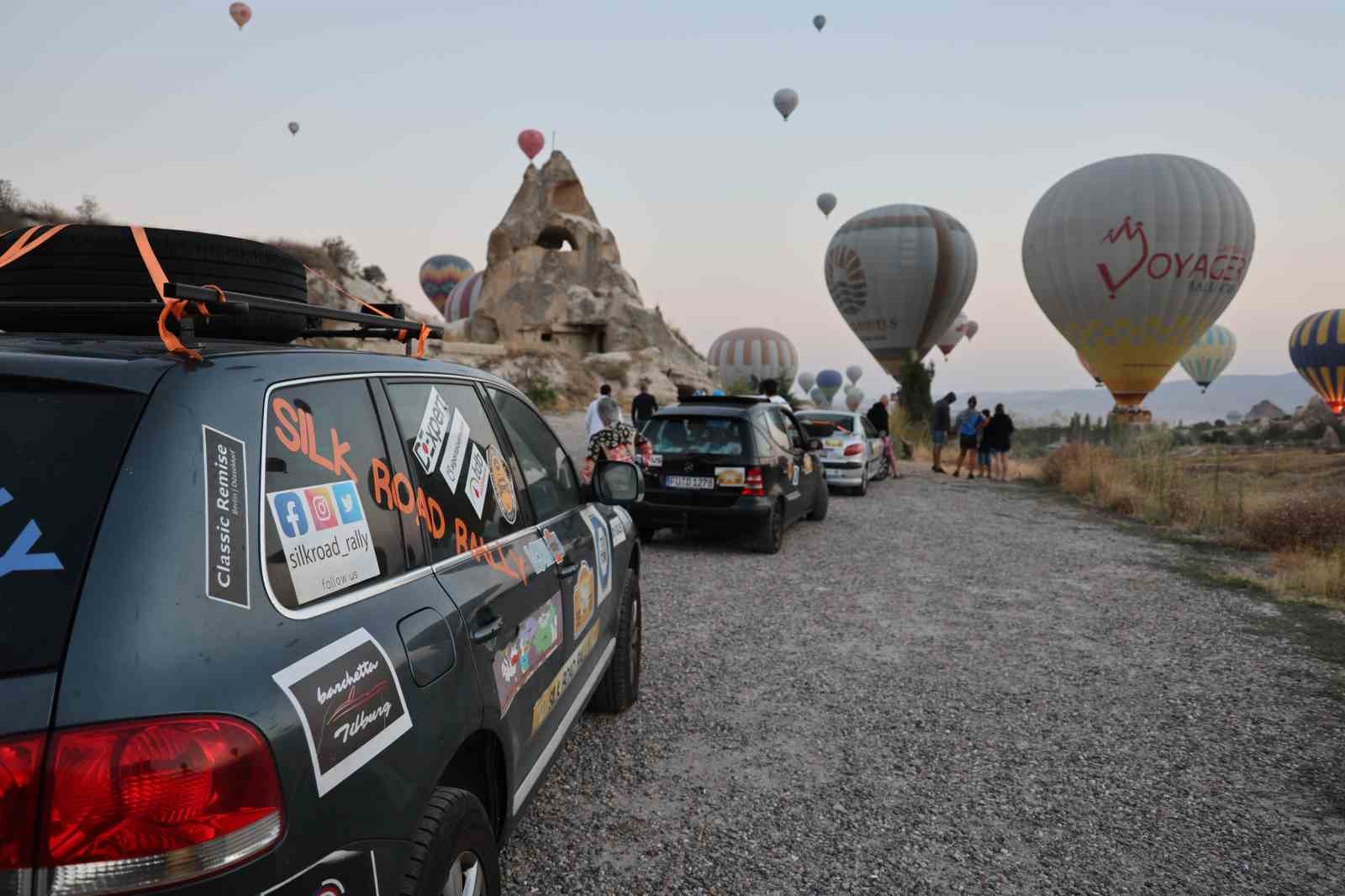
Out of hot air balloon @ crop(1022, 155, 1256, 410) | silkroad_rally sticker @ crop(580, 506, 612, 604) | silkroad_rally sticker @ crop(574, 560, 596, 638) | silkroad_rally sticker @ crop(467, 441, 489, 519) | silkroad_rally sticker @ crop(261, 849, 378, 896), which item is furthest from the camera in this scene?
hot air balloon @ crop(1022, 155, 1256, 410)

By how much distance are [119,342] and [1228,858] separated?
4.20 m

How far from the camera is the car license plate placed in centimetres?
937

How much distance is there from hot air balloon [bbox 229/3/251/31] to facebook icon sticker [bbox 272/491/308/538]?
4160cm

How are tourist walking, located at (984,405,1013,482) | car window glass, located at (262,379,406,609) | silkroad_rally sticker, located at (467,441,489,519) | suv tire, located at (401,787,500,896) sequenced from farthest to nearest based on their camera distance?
tourist walking, located at (984,405,1013,482) < silkroad_rally sticker, located at (467,441,489,519) < suv tire, located at (401,787,500,896) < car window glass, located at (262,379,406,609)

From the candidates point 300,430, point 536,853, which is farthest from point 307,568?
point 536,853

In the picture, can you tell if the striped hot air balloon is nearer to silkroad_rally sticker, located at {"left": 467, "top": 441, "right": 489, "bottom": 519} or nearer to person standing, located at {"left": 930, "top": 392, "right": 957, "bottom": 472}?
person standing, located at {"left": 930, "top": 392, "right": 957, "bottom": 472}

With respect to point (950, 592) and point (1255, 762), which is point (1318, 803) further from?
point (950, 592)

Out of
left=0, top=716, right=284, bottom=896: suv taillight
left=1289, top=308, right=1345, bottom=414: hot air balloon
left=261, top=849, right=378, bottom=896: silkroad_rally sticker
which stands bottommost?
left=261, top=849, right=378, bottom=896: silkroad_rally sticker

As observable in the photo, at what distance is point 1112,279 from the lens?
29.0m

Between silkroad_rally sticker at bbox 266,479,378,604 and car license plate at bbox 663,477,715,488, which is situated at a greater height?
silkroad_rally sticker at bbox 266,479,378,604

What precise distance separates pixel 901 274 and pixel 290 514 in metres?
40.4

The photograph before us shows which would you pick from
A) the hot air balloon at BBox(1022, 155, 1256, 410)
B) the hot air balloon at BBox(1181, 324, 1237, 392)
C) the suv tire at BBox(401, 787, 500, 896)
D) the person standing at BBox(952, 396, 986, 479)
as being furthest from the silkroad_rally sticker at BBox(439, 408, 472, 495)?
the hot air balloon at BBox(1181, 324, 1237, 392)

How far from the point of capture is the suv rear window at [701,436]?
9.37 metres

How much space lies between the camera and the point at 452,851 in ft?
6.39
